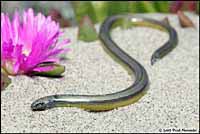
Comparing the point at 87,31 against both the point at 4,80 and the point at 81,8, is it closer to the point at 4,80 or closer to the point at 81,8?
the point at 81,8

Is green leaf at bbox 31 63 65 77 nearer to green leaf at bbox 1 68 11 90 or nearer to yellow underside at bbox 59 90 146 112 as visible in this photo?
green leaf at bbox 1 68 11 90

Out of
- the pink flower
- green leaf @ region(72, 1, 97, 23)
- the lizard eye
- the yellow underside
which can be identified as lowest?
the lizard eye

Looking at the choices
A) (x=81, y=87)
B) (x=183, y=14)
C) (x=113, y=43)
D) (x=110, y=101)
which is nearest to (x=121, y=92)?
(x=110, y=101)

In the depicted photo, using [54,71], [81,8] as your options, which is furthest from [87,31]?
[54,71]

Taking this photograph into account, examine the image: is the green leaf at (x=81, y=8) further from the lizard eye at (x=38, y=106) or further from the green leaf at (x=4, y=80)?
the lizard eye at (x=38, y=106)

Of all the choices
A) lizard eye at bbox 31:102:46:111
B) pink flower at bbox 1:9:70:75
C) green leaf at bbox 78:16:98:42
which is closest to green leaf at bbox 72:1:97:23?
green leaf at bbox 78:16:98:42
